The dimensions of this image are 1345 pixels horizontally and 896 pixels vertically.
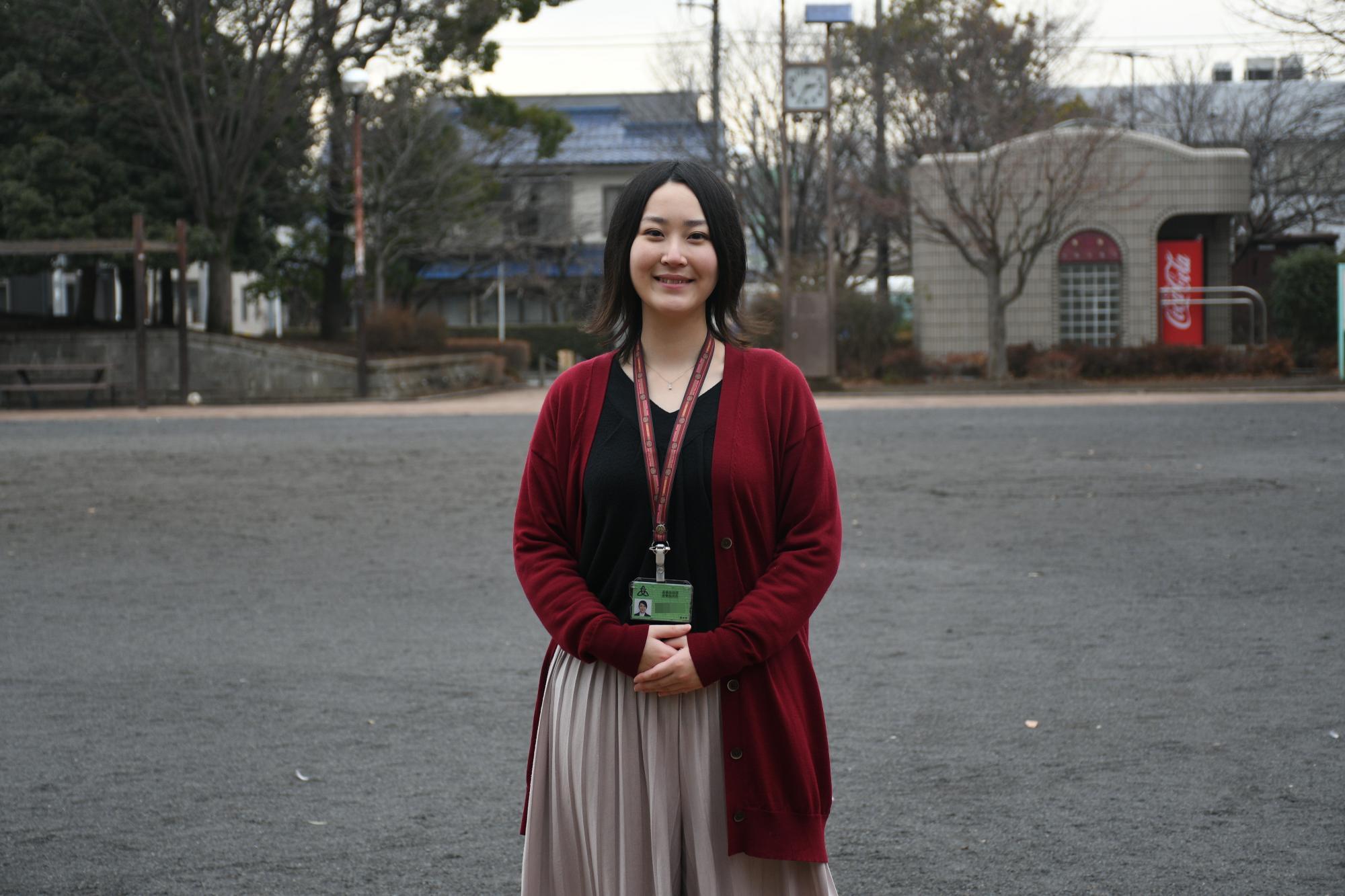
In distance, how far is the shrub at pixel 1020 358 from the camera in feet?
95.0

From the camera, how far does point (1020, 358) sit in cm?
→ 2908

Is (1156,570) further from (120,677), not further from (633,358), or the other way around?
(633,358)

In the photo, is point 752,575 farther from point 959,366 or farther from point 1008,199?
point 1008,199

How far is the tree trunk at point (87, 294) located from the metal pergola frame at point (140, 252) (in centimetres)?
376

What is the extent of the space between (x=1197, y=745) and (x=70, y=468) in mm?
12615

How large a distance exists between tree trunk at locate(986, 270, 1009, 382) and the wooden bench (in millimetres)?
16628

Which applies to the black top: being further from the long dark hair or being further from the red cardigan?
the long dark hair

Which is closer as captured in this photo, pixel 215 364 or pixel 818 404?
pixel 818 404

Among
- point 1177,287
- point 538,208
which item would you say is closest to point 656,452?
point 1177,287

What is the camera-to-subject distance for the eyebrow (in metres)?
2.53

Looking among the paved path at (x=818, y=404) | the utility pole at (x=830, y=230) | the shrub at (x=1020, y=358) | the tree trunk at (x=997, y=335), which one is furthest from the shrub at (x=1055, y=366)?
the utility pole at (x=830, y=230)

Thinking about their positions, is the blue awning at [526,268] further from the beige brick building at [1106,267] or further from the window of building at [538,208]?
the beige brick building at [1106,267]

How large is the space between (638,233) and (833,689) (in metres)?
3.54

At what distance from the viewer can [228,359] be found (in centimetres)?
2855
